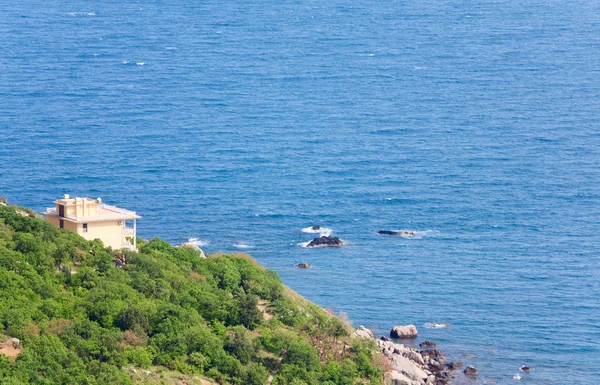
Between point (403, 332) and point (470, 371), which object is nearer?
point (470, 371)

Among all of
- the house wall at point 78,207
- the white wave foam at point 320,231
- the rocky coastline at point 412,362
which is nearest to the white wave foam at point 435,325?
the rocky coastline at point 412,362

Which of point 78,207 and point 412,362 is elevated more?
point 78,207

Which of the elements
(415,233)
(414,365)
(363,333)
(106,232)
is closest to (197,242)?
(415,233)

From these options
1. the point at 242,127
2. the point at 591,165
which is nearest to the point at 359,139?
the point at 242,127

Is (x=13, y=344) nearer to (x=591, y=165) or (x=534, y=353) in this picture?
(x=534, y=353)

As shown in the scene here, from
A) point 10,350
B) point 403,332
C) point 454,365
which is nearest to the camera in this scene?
point 10,350

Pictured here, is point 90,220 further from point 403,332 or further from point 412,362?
point 403,332

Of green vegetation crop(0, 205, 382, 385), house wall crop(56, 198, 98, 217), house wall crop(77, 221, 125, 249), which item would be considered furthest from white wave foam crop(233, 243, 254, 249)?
house wall crop(56, 198, 98, 217)
